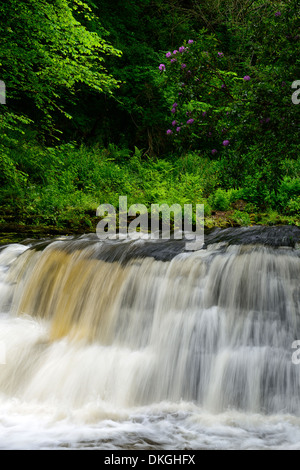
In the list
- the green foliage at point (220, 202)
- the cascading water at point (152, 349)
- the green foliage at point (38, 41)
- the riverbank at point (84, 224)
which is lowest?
the cascading water at point (152, 349)

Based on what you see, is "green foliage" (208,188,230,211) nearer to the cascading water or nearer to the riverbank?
the riverbank

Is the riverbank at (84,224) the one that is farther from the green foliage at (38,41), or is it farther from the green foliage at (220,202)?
the green foliage at (38,41)

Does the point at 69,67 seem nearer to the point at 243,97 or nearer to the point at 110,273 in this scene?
the point at 243,97

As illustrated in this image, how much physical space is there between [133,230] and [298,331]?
4.83 metres

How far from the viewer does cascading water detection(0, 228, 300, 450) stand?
13.4 ft

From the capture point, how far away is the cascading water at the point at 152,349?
407 cm

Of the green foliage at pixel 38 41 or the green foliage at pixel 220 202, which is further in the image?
the green foliage at pixel 220 202

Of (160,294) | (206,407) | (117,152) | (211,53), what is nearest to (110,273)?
(160,294)

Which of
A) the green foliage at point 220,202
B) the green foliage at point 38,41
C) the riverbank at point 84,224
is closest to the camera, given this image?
the green foliage at point 38,41

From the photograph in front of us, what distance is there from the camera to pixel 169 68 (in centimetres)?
827

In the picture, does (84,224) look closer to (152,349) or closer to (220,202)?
(220,202)

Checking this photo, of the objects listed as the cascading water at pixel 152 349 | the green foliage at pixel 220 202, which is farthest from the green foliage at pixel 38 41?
the cascading water at pixel 152 349

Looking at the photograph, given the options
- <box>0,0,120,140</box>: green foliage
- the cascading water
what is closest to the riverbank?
the cascading water

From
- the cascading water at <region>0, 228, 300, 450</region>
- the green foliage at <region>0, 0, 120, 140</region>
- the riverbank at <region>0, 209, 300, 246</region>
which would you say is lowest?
the cascading water at <region>0, 228, 300, 450</region>
